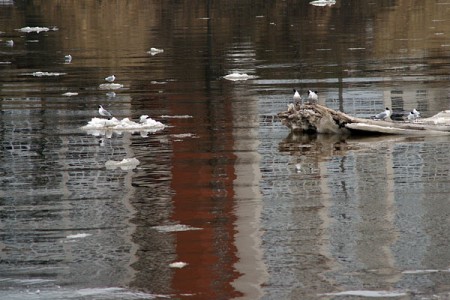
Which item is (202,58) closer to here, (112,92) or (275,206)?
(112,92)

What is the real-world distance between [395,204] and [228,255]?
2633 millimetres

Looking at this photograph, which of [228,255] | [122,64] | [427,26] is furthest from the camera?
[427,26]

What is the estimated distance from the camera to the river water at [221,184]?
9570 millimetres

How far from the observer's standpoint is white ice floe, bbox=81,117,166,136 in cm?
1858

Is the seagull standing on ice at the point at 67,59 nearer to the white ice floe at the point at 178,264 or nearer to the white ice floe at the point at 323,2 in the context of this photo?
the white ice floe at the point at 178,264

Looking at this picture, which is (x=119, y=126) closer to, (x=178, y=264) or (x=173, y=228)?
(x=173, y=228)

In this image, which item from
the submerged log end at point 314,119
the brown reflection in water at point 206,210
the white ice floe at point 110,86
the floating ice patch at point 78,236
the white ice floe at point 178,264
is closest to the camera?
the brown reflection in water at point 206,210

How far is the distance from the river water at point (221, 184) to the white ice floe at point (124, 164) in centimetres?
9

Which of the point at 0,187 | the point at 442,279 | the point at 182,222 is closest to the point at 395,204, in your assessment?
the point at 182,222

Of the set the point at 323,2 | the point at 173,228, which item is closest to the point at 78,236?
the point at 173,228

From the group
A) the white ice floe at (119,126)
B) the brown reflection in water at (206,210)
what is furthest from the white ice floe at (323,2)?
the white ice floe at (119,126)

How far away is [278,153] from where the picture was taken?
16.0m

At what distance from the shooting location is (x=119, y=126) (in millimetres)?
18719

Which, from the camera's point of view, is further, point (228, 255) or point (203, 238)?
point (203, 238)
